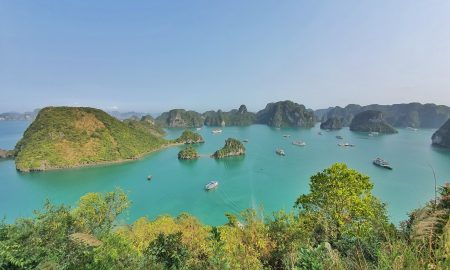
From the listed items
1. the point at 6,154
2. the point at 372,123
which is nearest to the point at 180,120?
the point at 6,154

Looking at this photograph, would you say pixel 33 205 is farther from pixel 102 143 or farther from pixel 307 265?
pixel 307 265

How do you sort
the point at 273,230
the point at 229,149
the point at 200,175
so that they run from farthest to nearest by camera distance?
the point at 229,149, the point at 200,175, the point at 273,230

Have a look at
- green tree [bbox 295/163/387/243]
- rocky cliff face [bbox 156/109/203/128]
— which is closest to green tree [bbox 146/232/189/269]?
green tree [bbox 295/163/387/243]

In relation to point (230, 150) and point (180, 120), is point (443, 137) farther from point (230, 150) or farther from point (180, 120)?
point (180, 120)

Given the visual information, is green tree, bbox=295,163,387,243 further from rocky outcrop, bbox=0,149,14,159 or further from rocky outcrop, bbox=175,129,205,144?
rocky outcrop, bbox=175,129,205,144

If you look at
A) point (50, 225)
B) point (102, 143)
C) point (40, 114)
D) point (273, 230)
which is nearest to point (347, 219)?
point (273, 230)
